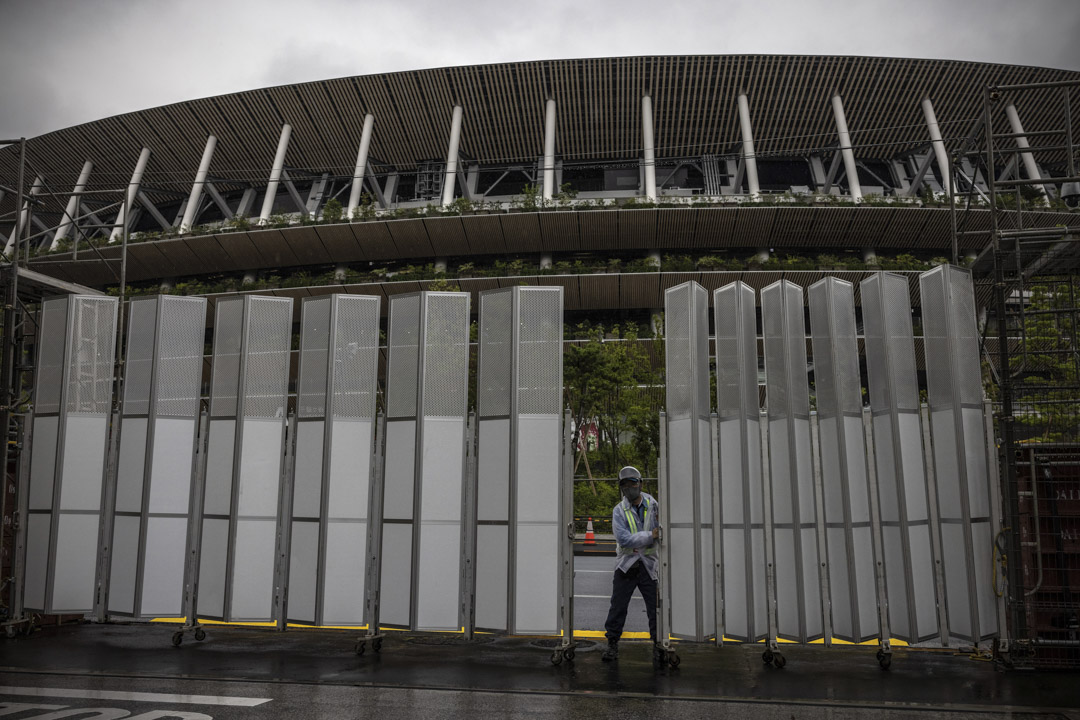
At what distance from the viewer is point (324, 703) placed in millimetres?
6410

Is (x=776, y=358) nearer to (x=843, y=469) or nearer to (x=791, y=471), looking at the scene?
(x=791, y=471)

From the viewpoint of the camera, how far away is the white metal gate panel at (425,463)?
8.48 m

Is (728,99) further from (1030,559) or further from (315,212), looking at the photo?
(1030,559)

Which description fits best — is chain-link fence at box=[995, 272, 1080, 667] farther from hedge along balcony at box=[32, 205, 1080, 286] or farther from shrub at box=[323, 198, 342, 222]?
shrub at box=[323, 198, 342, 222]

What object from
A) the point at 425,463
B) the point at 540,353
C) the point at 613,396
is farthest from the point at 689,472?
the point at 613,396

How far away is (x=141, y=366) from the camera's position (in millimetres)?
9641

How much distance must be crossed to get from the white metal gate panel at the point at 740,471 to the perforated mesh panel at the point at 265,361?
17.3 feet

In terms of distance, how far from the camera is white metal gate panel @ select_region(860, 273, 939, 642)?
25.5 feet

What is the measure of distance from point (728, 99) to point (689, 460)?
33.7 meters

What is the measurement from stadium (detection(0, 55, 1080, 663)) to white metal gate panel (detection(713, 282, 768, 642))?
79.7 feet

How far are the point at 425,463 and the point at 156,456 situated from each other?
3.57 metres

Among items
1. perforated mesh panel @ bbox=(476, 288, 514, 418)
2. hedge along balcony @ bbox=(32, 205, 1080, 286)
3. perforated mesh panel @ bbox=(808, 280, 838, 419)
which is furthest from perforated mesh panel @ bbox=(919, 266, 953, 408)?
hedge along balcony @ bbox=(32, 205, 1080, 286)

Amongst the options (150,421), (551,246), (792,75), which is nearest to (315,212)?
(551,246)

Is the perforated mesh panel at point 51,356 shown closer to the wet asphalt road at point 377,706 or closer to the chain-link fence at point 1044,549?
the wet asphalt road at point 377,706
